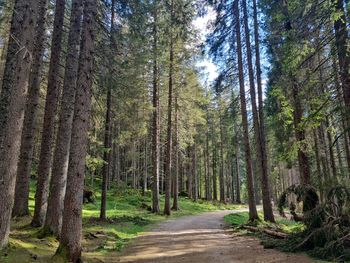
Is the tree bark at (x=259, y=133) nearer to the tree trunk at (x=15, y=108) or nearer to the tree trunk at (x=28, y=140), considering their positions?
the tree trunk at (x=28, y=140)

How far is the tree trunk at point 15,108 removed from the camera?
20.5 feet

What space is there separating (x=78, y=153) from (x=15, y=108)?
1.64m

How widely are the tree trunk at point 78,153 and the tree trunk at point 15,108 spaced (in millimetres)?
1147

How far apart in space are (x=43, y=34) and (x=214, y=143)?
90.6 feet

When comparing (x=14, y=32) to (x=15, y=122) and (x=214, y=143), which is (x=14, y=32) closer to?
(x=15, y=122)

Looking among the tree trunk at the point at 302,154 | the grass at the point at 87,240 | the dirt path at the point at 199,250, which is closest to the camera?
the grass at the point at 87,240

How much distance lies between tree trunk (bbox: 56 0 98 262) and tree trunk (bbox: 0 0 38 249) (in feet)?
3.76

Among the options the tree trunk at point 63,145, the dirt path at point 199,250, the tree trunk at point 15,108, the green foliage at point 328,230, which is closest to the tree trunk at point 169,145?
the dirt path at point 199,250

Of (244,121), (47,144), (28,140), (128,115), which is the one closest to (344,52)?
(244,121)

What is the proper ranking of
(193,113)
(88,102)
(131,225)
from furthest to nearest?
(193,113) → (131,225) → (88,102)

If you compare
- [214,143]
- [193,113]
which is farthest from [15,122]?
[214,143]

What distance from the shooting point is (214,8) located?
53.2 ft

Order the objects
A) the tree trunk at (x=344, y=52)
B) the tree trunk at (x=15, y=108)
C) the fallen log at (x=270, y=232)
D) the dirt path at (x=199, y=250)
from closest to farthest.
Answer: the tree trunk at (x=15, y=108) → the dirt path at (x=199, y=250) → the tree trunk at (x=344, y=52) → the fallen log at (x=270, y=232)

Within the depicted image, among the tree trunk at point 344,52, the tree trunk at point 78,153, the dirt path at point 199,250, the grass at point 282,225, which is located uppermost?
the tree trunk at point 344,52
